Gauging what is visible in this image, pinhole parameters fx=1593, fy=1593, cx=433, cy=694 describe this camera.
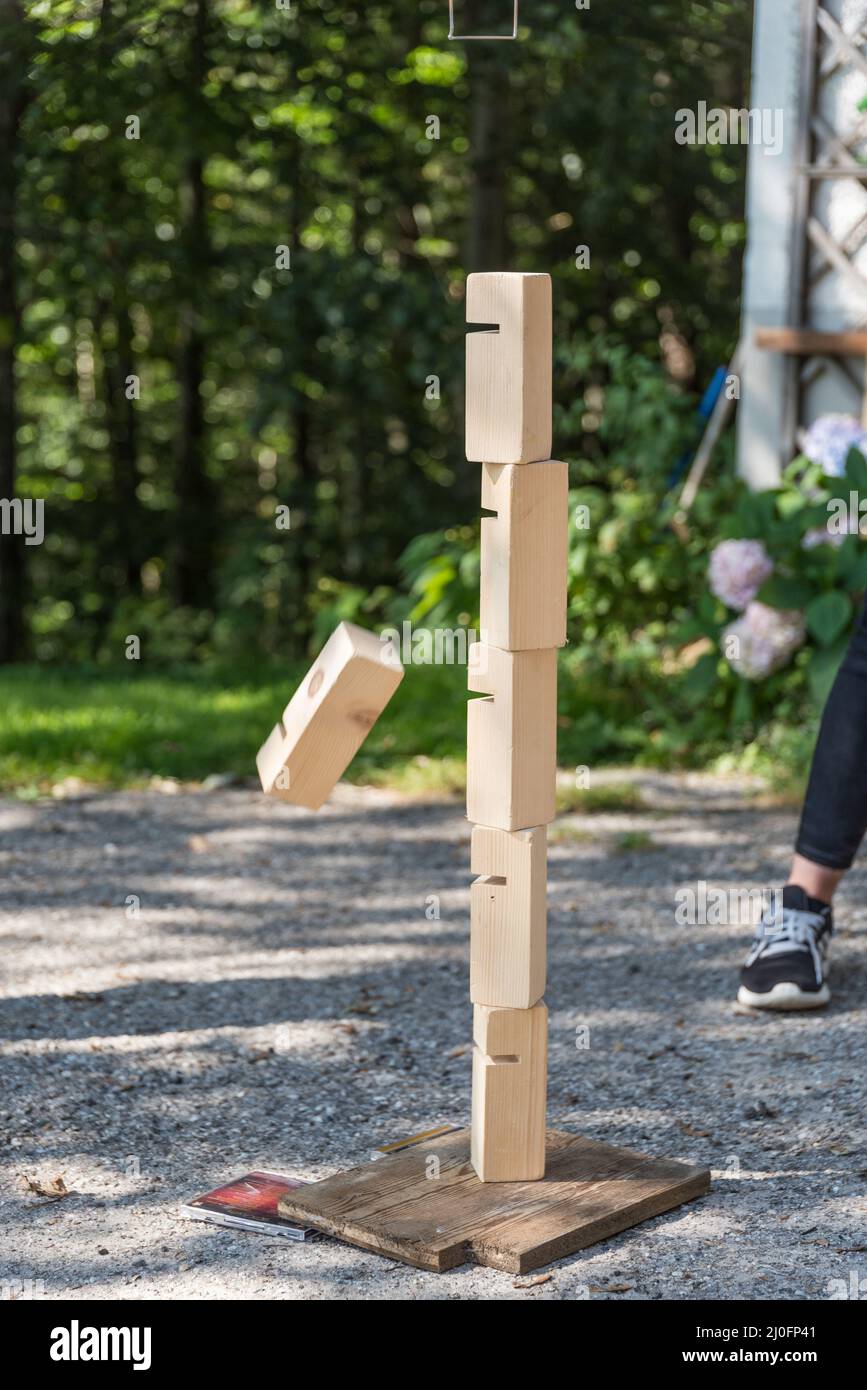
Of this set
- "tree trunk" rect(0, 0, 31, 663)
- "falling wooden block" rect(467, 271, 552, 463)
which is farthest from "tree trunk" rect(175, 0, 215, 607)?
"falling wooden block" rect(467, 271, 552, 463)

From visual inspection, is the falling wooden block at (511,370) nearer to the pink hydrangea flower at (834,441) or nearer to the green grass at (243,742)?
the green grass at (243,742)

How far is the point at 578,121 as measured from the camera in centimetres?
976

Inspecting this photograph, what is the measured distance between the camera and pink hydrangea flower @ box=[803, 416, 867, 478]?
5562 millimetres

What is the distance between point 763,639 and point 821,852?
213 cm

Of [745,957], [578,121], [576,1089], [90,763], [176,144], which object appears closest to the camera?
[576,1089]

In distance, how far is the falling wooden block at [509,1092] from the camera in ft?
7.84

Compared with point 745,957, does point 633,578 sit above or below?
above

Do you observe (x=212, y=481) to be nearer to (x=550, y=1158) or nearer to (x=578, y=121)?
(x=578, y=121)

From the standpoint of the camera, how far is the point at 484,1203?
2369 mm

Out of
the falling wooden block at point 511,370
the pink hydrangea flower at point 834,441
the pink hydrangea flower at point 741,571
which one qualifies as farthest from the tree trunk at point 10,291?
the falling wooden block at point 511,370

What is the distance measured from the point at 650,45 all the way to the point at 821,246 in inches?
104

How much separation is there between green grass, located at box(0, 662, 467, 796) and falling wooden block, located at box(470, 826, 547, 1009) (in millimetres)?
2993

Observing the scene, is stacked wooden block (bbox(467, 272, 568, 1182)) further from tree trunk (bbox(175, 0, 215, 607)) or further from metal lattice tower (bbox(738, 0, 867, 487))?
tree trunk (bbox(175, 0, 215, 607))

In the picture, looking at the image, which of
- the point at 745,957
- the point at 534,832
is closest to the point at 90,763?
the point at 745,957
